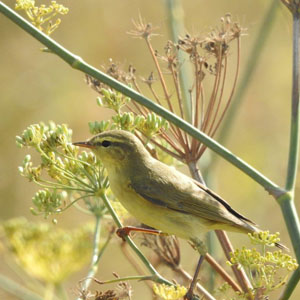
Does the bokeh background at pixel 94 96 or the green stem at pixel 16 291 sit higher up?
the bokeh background at pixel 94 96

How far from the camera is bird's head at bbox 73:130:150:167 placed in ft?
11.4

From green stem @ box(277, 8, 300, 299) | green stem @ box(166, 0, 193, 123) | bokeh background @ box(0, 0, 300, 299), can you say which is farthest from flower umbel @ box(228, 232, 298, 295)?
bokeh background @ box(0, 0, 300, 299)

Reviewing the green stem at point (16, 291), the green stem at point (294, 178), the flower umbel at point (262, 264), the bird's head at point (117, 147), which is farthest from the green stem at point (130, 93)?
the green stem at point (16, 291)

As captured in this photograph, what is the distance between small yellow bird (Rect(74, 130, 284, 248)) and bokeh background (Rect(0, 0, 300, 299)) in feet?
8.08

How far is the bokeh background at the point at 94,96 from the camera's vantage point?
650 cm

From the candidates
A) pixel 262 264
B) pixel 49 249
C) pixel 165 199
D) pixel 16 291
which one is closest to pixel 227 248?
pixel 165 199

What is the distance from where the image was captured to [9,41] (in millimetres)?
6828

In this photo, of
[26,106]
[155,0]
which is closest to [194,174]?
[26,106]

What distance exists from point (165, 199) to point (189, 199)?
146 millimetres

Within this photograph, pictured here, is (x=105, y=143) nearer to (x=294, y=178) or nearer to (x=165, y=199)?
(x=165, y=199)

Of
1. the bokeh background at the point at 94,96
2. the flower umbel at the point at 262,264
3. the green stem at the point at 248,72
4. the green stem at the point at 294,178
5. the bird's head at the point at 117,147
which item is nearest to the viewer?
the flower umbel at the point at 262,264

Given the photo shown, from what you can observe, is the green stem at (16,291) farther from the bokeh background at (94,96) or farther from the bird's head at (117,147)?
the bokeh background at (94,96)

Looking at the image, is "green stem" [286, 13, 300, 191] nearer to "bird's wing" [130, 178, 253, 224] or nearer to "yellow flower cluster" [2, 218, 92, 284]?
"bird's wing" [130, 178, 253, 224]

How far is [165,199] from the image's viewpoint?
3621 mm
